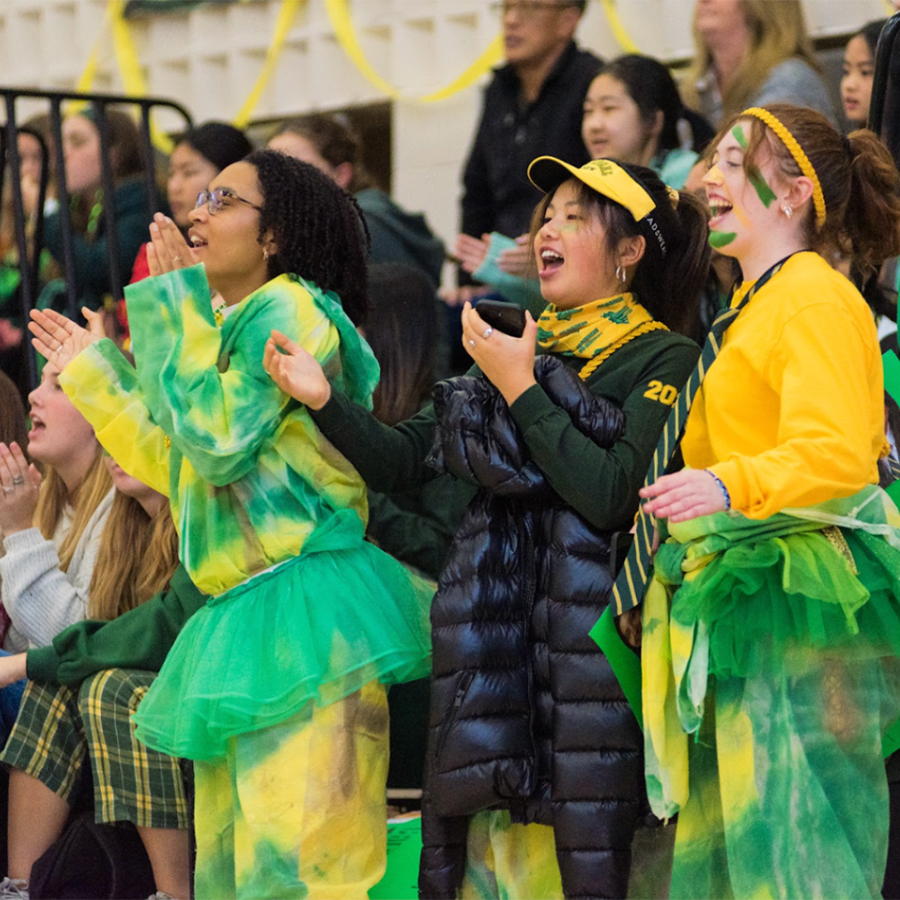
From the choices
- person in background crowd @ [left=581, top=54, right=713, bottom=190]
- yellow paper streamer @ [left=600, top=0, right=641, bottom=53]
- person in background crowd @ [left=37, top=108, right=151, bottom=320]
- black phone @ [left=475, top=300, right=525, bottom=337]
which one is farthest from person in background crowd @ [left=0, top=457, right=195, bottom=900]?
yellow paper streamer @ [left=600, top=0, right=641, bottom=53]

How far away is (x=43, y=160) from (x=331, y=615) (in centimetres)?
297

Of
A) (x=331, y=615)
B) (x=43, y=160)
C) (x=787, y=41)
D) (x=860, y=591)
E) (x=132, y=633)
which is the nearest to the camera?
(x=860, y=591)

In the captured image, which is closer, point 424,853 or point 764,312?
point 764,312

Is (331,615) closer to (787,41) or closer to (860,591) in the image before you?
(860,591)

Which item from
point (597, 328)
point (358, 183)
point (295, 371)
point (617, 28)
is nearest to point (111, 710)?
point (295, 371)

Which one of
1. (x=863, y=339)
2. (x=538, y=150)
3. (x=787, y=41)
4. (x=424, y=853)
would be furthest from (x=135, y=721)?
(x=787, y=41)

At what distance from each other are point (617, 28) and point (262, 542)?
3809mm

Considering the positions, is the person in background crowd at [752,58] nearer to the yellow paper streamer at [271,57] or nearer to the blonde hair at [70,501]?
the blonde hair at [70,501]

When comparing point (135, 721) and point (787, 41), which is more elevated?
point (787, 41)

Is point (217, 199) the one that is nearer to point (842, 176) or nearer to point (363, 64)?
point (842, 176)

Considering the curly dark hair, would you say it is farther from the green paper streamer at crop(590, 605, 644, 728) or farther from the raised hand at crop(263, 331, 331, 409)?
the green paper streamer at crop(590, 605, 644, 728)

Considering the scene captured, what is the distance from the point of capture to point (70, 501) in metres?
4.33

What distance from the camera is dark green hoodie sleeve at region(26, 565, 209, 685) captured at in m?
3.73

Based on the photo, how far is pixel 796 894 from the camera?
2803 mm
